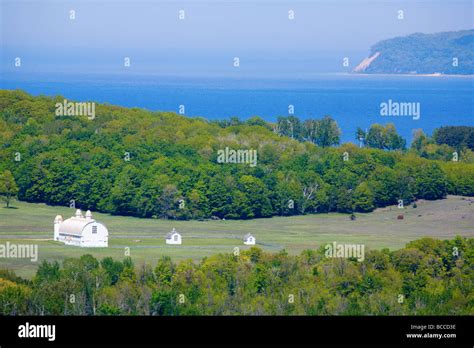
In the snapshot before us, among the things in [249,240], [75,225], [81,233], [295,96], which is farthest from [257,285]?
[295,96]

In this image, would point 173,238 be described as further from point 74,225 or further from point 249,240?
point 74,225

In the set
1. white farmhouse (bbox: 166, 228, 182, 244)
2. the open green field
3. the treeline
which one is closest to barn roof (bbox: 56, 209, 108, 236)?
the open green field

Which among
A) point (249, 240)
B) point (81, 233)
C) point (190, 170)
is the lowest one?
point (249, 240)

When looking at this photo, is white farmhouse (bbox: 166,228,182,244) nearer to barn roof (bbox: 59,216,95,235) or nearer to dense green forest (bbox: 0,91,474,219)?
barn roof (bbox: 59,216,95,235)

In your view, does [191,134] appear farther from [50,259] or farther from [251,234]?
[50,259]

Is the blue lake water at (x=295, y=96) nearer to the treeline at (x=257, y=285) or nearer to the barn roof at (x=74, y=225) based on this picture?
the barn roof at (x=74, y=225)

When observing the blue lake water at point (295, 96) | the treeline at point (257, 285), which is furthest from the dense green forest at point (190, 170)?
the blue lake water at point (295, 96)
